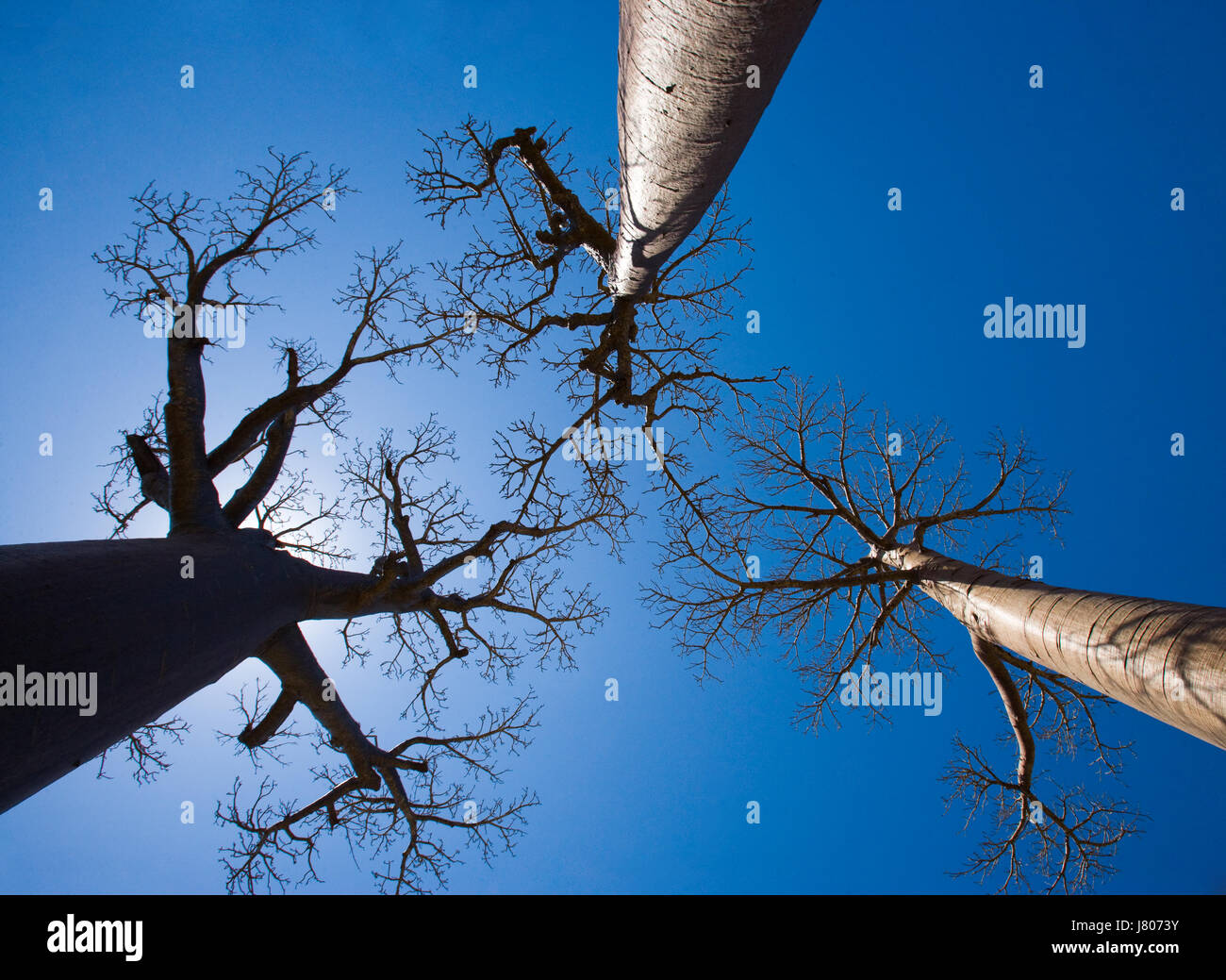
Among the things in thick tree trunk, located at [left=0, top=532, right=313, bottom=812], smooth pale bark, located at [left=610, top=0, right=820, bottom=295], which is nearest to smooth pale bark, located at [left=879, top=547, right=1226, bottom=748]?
smooth pale bark, located at [left=610, top=0, right=820, bottom=295]

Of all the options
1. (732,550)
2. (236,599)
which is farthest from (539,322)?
(236,599)

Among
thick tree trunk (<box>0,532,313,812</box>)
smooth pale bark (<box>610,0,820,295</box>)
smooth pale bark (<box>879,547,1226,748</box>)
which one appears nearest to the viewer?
smooth pale bark (<box>610,0,820,295</box>)

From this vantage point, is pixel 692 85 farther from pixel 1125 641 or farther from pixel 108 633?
pixel 1125 641

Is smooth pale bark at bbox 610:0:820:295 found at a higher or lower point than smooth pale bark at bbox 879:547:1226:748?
higher

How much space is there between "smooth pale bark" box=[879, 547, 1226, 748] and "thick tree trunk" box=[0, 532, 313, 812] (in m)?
4.26

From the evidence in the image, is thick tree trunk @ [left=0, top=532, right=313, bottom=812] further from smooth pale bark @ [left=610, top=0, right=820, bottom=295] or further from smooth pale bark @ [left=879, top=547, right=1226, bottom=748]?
smooth pale bark @ [left=879, top=547, right=1226, bottom=748]

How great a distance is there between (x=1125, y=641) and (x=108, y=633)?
4446 mm

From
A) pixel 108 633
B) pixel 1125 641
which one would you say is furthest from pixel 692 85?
pixel 1125 641

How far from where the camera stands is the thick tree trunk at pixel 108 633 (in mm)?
1721

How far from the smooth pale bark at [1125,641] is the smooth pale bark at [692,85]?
110 inches

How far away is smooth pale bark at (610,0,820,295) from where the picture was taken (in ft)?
4.69

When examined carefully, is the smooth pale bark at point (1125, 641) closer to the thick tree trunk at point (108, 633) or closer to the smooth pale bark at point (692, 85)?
the smooth pale bark at point (692, 85)

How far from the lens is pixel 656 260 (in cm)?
358
